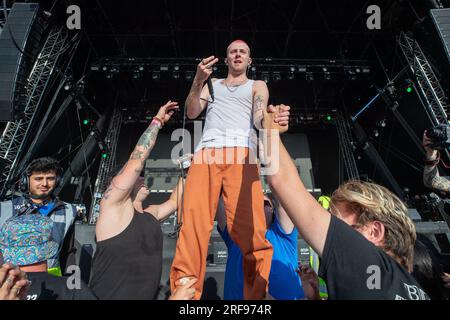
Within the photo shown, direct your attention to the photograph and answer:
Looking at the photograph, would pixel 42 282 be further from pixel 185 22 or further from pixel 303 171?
pixel 303 171

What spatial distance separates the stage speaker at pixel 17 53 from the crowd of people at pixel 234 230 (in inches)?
110

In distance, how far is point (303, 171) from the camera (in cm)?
1017

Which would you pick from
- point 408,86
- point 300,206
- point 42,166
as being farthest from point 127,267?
point 408,86

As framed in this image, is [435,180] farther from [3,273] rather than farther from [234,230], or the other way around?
[3,273]

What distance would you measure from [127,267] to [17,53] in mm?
5227

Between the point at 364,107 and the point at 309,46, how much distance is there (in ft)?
8.60

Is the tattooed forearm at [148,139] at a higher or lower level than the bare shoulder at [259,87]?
lower

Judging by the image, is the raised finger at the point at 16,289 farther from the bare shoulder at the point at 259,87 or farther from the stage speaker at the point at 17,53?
the stage speaker at the point at 17,53

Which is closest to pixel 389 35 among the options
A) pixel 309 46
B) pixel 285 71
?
pixel 309 46

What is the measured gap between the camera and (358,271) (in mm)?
874

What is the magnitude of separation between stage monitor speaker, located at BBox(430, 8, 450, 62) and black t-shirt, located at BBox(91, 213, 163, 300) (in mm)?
5943

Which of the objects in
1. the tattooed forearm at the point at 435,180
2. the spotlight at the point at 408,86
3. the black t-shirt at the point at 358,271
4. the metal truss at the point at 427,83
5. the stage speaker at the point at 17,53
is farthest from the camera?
the spotlight at the point at 408,86

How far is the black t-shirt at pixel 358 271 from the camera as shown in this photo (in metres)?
0.85

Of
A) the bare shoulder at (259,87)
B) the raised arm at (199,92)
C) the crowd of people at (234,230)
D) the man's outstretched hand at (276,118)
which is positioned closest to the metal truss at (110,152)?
the crowd of people at (234,230)
